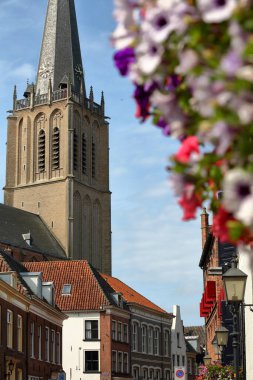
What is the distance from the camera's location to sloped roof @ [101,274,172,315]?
6544 cm

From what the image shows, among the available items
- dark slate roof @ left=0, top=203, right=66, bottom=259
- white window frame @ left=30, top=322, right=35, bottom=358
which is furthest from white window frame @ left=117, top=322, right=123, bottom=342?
dark slate roof @ left=0, top=203, right=66, bottom=259

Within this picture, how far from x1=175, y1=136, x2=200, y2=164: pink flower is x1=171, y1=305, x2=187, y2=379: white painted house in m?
70.8

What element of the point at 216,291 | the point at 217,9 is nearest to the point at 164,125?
the point at 217,9

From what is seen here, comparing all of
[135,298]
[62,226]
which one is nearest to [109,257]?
[62,226]

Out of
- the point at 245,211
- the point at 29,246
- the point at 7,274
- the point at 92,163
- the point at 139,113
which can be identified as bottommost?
the point at 245,211

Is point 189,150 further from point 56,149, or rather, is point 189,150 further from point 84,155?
point 84,155

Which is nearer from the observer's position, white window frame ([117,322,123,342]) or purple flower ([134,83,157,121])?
purple flower ([134,83,157,121])

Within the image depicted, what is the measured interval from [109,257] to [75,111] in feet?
58.2

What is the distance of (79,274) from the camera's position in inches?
2202

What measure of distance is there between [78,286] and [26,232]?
112 feet

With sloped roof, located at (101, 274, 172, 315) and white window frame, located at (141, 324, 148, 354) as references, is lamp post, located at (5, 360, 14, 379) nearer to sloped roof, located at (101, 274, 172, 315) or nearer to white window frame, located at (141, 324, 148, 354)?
sloped roof, located at (101, 274, 172, 315)

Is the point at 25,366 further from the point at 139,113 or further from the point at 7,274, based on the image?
the point at 139,113

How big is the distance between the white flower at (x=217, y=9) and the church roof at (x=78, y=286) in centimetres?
5115

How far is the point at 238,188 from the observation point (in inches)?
138
